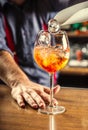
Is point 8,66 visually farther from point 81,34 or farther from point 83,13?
point 81,34

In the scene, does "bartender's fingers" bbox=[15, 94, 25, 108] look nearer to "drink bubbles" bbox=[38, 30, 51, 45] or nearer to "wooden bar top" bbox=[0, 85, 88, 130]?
"wooden bar top" bbox=[0, 85, 88, 130]

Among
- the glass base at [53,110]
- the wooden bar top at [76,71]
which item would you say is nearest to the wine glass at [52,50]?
the glass base at [53,110]

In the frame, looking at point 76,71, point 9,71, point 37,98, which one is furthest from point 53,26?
point 76,71

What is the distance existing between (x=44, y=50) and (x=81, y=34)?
2.06m

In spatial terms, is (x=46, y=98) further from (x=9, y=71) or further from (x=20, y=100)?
(x=9, y=71)

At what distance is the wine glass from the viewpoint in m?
1.10

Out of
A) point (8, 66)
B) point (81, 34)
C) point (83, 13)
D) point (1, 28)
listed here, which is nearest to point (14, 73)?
point (8, 66)

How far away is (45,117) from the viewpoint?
1054 millimetres

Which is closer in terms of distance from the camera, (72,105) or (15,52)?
(72,105)

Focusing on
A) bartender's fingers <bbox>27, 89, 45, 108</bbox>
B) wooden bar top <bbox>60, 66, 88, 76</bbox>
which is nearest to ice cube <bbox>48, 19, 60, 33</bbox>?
bartender's fingers <bbox>27, 89, 45, 108</bbox>

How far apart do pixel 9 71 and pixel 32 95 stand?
0.29 m

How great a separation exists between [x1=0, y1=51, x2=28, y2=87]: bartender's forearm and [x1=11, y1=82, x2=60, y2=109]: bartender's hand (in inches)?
3.0

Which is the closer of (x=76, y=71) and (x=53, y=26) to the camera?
(x=53, y=26)

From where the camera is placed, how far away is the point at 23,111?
43.6 inches
